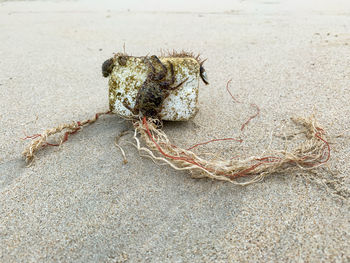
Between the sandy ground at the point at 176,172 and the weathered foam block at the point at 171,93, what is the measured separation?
121 millimetres

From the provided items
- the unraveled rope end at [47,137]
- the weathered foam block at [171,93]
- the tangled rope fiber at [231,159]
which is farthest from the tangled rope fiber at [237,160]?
the unraveled rope end at [47,137]

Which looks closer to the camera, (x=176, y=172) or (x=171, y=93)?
(x=176, y=172)

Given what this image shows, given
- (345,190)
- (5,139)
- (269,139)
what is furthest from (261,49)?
(5,139)

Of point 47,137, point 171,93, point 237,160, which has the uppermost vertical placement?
point 171,93

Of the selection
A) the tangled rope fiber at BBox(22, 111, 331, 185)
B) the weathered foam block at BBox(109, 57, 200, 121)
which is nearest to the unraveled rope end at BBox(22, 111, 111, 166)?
the tangled rope fiber at BBox(22, 111, 331, 185)

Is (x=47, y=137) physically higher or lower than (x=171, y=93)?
lower

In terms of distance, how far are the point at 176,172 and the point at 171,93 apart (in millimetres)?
425

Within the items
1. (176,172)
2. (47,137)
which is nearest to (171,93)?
(176,172)

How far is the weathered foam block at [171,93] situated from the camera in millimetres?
1594

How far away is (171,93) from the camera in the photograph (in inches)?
63.8

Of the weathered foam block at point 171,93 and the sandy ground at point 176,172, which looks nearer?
the sandy ground at point 176,172

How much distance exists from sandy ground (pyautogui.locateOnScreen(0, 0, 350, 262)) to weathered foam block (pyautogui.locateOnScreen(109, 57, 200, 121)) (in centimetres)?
12

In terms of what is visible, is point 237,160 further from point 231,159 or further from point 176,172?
point 176,172

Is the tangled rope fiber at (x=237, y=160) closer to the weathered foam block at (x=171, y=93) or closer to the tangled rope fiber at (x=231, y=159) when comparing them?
the tangled rope fiber at (x=231, y=159)
